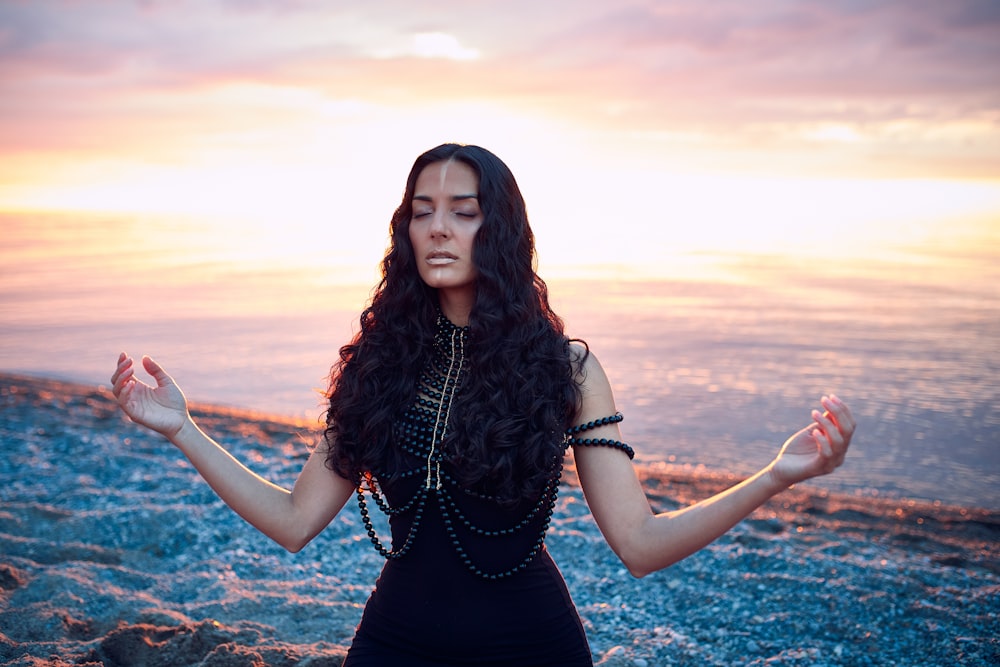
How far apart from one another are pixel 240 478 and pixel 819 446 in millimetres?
1865

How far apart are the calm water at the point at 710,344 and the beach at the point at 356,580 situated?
4.89 ft


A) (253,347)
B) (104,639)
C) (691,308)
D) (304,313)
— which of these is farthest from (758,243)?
(104,639)

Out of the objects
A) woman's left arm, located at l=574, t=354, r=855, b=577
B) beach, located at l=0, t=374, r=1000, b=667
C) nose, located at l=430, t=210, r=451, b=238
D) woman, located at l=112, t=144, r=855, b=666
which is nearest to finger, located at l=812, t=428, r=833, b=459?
woman's left arm, located at l=574, t=354, r=855, b=577

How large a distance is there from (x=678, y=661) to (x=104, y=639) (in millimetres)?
2916

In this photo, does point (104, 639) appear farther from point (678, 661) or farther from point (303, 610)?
point (678, 661)

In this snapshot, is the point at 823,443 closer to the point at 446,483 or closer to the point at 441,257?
the point at 446,483

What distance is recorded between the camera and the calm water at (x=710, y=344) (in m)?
9.37

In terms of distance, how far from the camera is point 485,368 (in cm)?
291

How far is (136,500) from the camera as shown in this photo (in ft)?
22.4

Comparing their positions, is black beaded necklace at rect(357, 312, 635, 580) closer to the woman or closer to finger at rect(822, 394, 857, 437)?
the woman

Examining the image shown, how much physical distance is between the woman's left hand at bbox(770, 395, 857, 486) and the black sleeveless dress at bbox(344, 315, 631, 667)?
586 millimetres

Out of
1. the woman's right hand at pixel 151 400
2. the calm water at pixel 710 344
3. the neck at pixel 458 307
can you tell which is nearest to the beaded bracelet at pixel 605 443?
the neck at pixel 458 307

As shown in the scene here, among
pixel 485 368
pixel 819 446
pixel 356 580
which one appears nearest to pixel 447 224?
pixel 485 368

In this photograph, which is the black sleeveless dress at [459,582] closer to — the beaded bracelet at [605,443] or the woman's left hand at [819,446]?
the beaded bracelet at [605,443]
